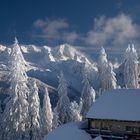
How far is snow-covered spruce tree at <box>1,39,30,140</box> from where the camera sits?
69.1 meters

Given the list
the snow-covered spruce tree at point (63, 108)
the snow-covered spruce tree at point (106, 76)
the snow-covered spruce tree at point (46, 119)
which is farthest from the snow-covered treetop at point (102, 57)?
the snow-covered spruce tree at point (46, 119)

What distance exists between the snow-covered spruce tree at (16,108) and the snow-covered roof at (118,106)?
2055cm

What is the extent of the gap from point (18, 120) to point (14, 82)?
21.7 ft

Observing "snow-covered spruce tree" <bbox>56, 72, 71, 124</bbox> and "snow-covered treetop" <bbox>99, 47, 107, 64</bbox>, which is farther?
"snow-covered treetop" <bbox>99, 47, 107, 64</bbox>

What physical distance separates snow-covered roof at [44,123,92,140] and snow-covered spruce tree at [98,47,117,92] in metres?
32.1

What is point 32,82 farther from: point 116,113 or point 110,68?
→ point 116,113

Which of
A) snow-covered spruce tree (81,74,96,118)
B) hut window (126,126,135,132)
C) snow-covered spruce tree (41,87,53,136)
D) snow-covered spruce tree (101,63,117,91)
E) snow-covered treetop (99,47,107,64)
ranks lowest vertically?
snow-covered spruce tree (41,87,53,136)

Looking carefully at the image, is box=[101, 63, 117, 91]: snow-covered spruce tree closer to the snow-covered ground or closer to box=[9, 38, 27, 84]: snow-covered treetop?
box=[9, 38, 27, 84]: snow-covered treetop

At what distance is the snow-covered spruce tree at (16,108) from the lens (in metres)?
69.1

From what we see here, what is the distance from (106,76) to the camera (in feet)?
282

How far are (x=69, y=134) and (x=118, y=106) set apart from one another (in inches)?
290

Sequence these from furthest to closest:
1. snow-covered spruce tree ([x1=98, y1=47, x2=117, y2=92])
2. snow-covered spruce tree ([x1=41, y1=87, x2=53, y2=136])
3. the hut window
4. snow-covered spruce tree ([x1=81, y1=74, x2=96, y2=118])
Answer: snow-covered spruce tree ([x1=98, y1=47, x2=117, y2=92]), snow-covered spruce tree ([x1=81, y1=74, x2=96, y2=118]), snow-covered spruce tree ([x1=41, y1=87, x2=53, y2=136]), the hut window

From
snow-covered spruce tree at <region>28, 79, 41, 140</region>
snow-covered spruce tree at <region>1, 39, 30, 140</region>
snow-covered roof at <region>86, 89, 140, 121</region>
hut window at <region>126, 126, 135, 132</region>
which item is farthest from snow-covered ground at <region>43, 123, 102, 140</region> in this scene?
snow-covered spruce tree at <region>28, 79, 41, 140</region>

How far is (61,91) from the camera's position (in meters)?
79.1
